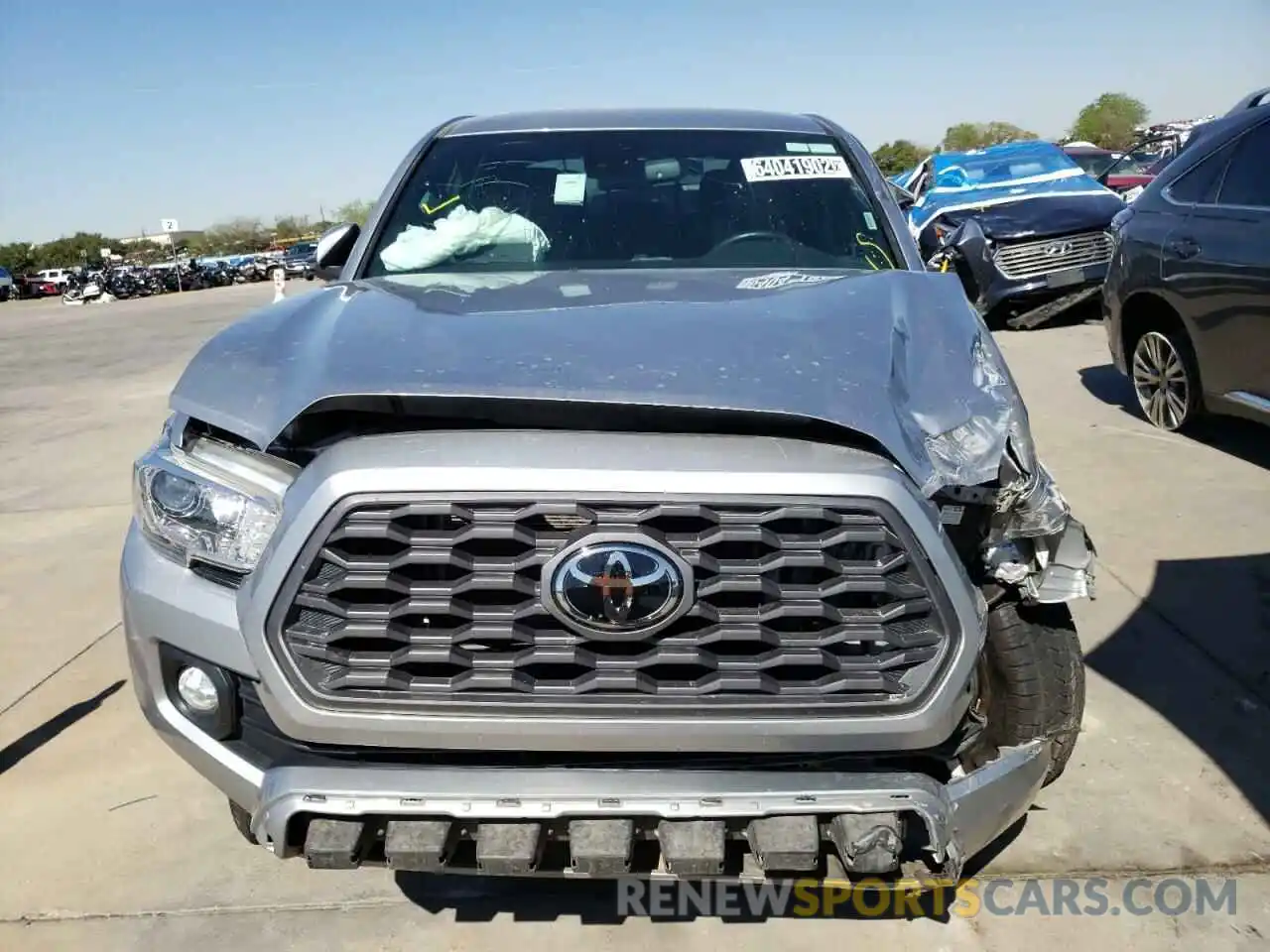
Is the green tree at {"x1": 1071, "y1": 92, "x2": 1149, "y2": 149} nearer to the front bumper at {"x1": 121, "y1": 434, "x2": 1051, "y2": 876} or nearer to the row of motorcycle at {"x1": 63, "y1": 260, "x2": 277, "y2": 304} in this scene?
the row of motorcycle at {"x1": 63, "y1": 260, "x2": 277, "y2": 304}

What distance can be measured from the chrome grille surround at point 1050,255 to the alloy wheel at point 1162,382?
4.08m

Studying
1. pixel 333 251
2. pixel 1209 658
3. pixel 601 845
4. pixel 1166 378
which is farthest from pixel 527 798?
pixel 1166 378

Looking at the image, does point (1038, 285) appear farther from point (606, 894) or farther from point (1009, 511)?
point (606, 894)

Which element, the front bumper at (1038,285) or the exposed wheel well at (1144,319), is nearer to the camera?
the exposed wheel well at (1144,319)

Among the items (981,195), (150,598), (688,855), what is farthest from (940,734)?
(981,195)

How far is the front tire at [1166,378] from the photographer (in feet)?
20.1

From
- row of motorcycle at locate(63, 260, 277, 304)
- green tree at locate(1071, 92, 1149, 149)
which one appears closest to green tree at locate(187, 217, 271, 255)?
row of motorcycle at locate(63, 260, 277, 304)

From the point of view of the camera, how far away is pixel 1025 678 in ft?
7.54

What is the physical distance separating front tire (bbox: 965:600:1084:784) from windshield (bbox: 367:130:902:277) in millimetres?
1341

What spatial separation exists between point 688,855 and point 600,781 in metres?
0.20

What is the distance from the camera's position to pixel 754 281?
2.87 metres

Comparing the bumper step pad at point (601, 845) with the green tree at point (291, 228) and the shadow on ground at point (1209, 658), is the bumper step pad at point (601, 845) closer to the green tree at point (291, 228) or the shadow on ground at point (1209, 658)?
the shadow on ground at point (1209, 658)

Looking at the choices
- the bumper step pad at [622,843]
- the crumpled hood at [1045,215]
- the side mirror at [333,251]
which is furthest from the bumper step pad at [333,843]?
the crumpled hood at [1045,215]

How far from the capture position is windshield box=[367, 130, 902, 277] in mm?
3318
